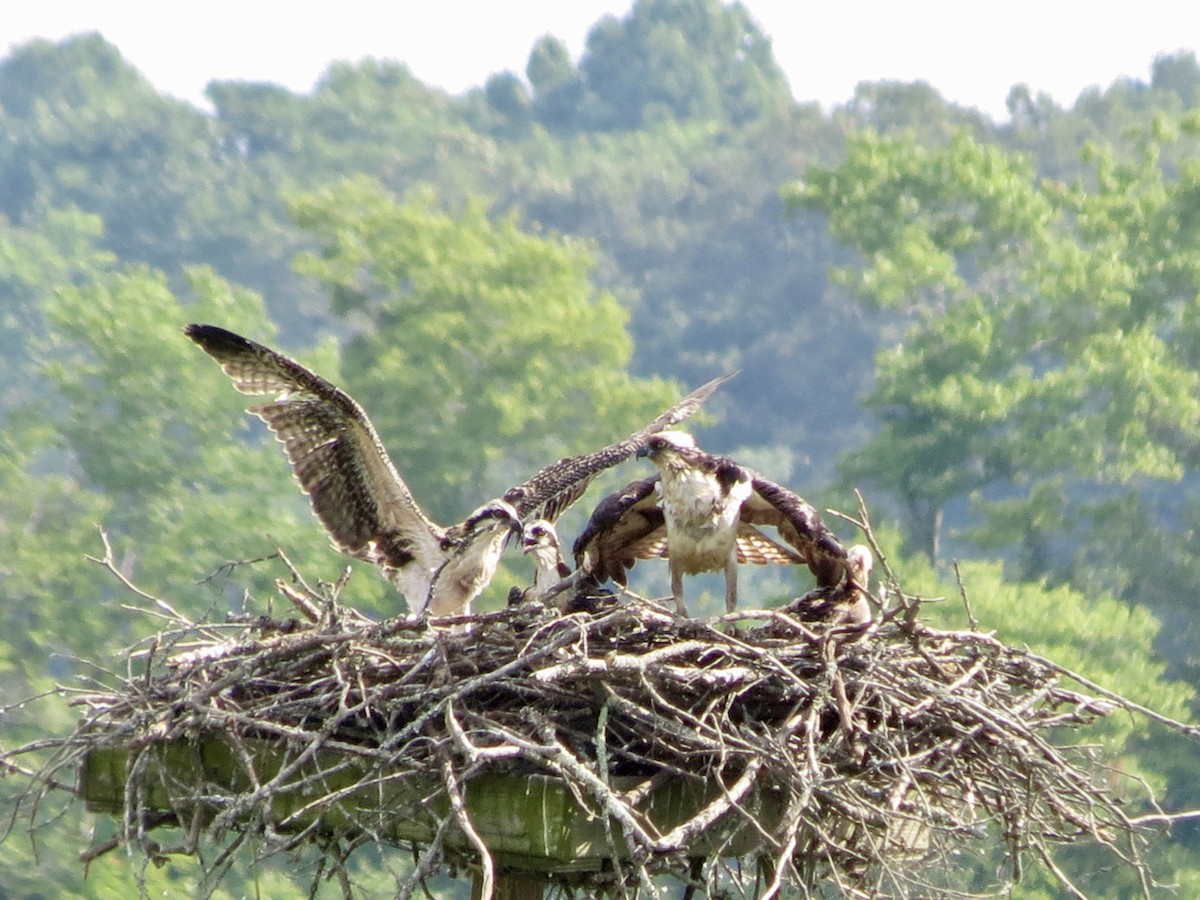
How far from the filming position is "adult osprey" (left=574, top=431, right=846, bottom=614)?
626cm

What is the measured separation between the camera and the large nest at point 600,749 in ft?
14.8

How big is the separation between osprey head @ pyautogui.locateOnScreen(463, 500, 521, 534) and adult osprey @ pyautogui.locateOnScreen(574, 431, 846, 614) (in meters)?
0.38

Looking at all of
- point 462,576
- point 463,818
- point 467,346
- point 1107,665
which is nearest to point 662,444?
point 462,576

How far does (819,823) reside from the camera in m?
4.91

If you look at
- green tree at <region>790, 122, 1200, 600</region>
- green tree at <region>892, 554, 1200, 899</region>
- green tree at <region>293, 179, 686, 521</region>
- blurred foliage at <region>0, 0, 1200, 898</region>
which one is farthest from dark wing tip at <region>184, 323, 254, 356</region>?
green tree at <region>293, 179, 686, 521</region>

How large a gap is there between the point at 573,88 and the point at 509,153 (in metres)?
18.6

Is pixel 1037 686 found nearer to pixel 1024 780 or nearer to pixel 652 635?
pixel 1024 780

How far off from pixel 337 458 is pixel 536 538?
1.01 m

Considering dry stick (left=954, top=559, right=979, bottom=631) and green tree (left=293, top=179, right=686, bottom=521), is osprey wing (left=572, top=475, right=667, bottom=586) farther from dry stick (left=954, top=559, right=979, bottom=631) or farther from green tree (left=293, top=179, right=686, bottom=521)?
green tree (left=293, top=179, right=686, bottom=521)

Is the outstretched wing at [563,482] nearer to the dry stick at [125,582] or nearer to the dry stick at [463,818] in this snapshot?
the dry stick at [125,582]

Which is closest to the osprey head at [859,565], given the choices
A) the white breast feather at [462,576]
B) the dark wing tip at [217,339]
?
the white breast feather at [462,576]

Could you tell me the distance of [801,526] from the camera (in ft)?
20.6

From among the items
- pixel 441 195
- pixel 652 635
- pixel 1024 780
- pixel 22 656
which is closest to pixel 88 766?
pixel 652 635

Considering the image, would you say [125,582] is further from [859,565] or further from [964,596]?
[964,596]
